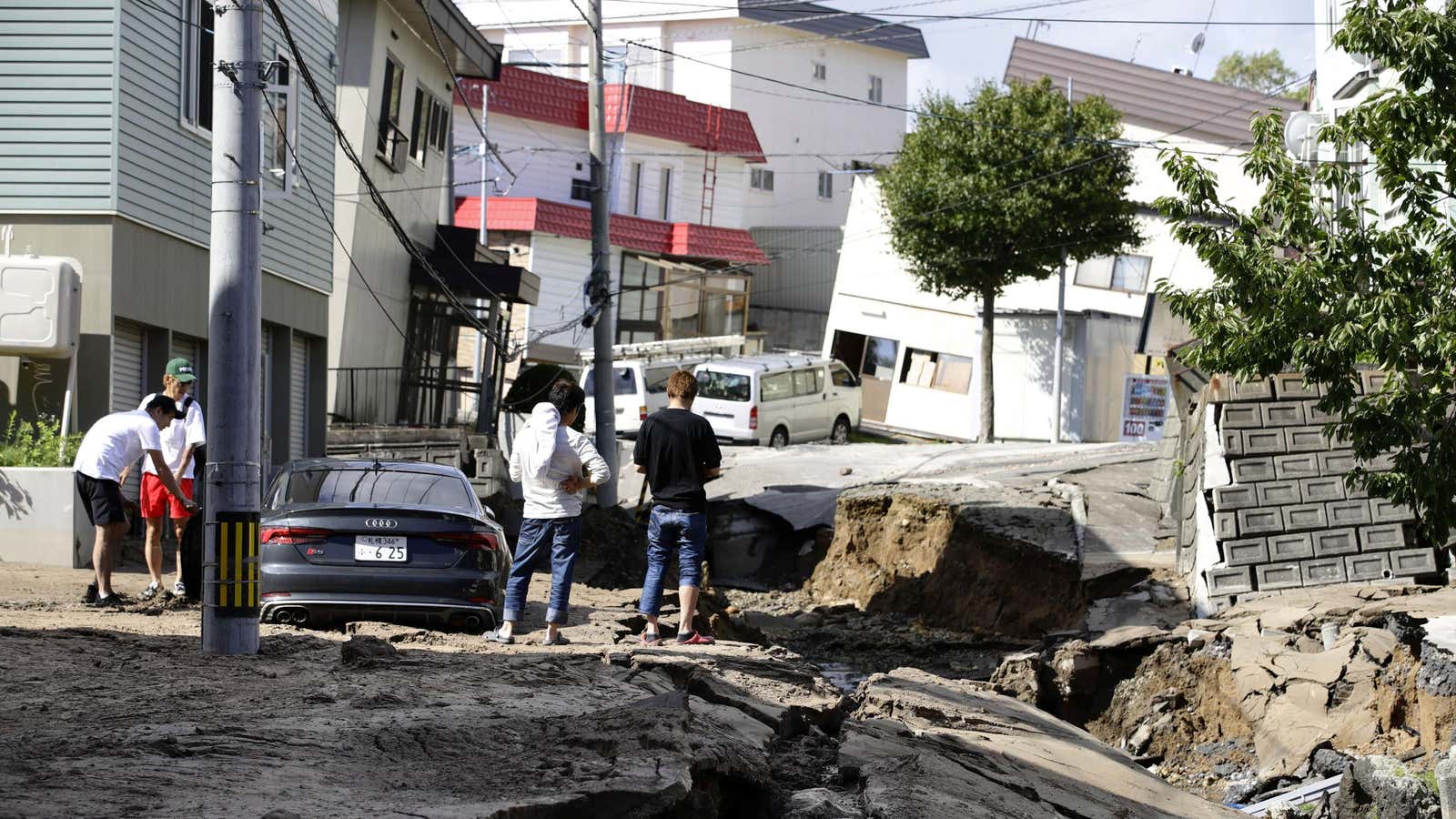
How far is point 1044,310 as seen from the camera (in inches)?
1505

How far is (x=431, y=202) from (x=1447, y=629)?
20103mm

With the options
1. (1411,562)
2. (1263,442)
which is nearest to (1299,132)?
(1263,442)

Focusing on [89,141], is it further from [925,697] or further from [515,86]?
[515,86]

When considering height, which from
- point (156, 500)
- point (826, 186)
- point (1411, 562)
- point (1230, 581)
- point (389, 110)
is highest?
point (826, 186)

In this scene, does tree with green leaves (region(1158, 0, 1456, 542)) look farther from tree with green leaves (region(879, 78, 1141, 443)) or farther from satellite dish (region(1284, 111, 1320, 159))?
tree with green leaves (region(879, 78, 1141, 443))

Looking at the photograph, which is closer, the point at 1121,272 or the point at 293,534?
the point at 293,534

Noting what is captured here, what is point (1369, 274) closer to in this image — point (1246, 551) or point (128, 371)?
point (1246, 551)

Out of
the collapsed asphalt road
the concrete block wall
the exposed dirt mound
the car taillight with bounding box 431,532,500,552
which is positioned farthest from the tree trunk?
the car taillight with bounding box 431,532,500,552

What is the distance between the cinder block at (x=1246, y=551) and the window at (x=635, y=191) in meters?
34.5

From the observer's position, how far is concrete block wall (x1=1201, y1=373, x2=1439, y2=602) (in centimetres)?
1352

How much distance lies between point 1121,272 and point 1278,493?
2758 centimetres

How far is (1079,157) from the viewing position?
115 ft

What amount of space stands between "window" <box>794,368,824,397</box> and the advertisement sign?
932cm

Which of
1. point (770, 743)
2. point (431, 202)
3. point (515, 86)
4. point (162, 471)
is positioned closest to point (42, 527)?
point (162, 471)
